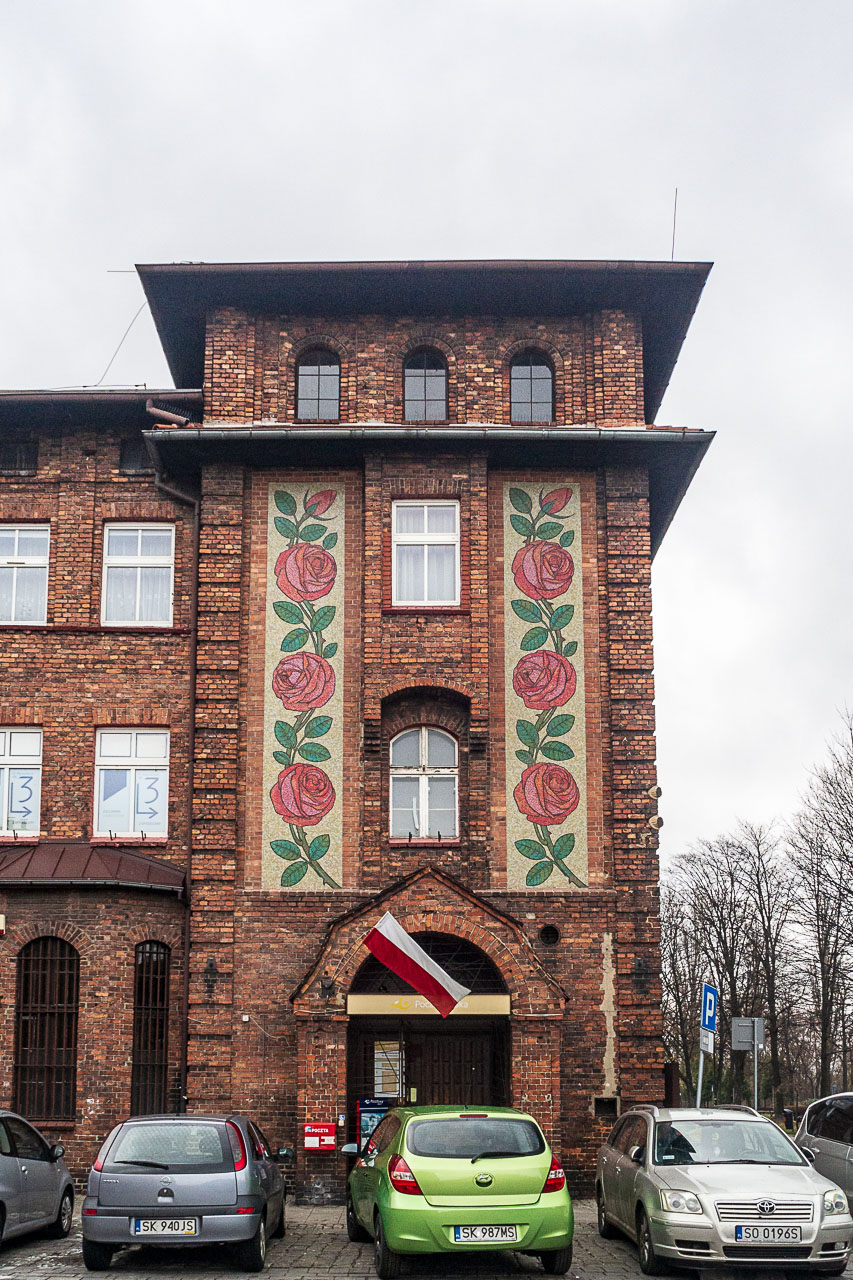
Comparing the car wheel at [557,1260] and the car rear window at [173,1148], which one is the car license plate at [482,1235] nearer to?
the car wheel at [557,1260]

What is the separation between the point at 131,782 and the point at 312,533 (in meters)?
4.60

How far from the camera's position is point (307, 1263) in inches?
563

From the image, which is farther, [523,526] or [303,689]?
[523,526]

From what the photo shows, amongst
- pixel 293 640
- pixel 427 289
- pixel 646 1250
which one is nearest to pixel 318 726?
pixel 293 640

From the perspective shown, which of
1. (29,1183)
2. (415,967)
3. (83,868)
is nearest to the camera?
(29,1183)

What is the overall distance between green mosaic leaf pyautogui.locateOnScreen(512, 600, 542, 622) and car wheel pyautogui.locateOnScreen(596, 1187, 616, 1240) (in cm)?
858

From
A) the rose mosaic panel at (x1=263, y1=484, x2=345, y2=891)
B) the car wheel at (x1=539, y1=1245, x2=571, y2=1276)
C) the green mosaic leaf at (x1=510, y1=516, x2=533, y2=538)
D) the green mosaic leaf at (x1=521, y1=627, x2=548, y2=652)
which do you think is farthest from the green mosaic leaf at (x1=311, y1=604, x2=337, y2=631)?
the car wheel at (x1=539, y1=1245, x2=571, y2=1276)

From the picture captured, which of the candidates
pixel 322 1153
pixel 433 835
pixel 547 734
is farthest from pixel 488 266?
pixel 322 1153

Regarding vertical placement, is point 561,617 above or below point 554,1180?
above

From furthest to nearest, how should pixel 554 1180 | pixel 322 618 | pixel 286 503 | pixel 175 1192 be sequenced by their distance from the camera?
pixel 286 503, pixel 322 618, pixel 175 1192, pixel 554 1180

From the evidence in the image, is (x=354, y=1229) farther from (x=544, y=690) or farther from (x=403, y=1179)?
(x=544, y=690)

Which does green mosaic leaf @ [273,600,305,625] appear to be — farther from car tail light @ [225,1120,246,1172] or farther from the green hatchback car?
the green hatchback car

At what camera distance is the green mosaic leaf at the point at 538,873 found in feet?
69.8

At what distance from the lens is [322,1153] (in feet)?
64.1
